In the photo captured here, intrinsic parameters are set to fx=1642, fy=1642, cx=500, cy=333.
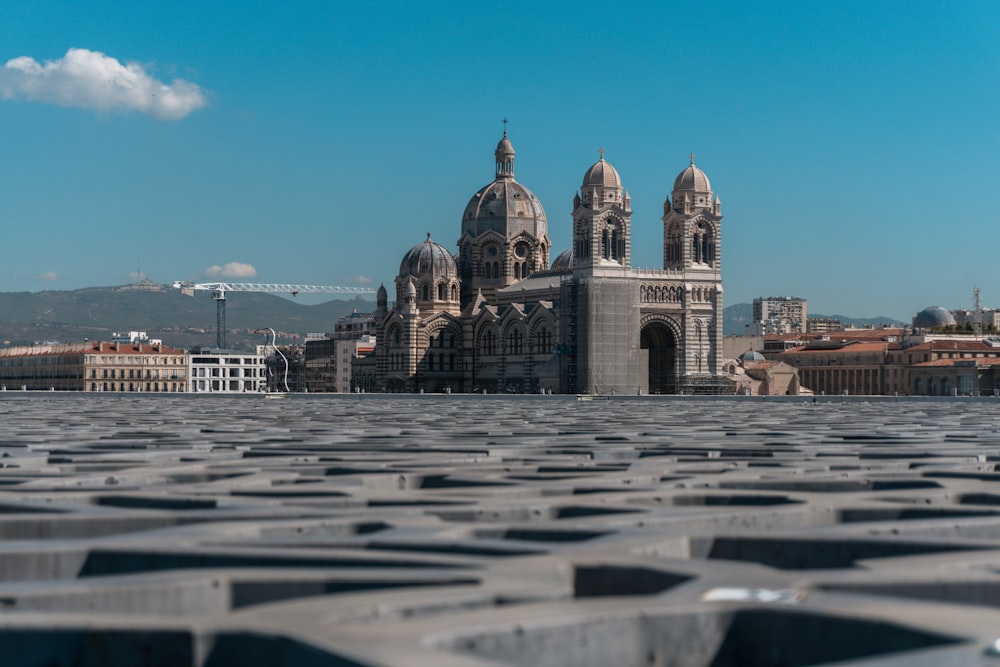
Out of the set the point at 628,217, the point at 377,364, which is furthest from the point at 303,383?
the point at 628,217

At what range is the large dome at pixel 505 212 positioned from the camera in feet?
379

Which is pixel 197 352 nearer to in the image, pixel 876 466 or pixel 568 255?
pixel 568 255

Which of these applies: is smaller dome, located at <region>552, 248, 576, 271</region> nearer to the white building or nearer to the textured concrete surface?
the white building

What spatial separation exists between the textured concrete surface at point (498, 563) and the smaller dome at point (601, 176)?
86.0 m

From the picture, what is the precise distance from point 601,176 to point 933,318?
73047mm

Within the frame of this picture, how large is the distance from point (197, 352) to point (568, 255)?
46.1 meters

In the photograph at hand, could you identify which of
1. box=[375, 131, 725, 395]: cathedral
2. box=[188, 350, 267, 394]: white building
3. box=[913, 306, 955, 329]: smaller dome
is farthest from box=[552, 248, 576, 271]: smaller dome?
box=[913, 306, 955, 329]: smaller dome

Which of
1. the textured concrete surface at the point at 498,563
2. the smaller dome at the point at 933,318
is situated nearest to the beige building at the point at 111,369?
the smaller dome at the point at 933,318

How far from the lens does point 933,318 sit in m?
166

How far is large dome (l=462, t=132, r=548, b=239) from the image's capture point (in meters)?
115

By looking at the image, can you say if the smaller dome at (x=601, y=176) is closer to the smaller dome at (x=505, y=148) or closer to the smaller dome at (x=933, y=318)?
the smaller dome at (x=505, y=148)

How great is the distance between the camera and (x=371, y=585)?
8.33 meters

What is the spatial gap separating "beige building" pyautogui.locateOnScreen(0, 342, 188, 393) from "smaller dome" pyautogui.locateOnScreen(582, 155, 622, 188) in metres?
47.5

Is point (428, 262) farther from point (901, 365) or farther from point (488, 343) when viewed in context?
point (901, 365)
